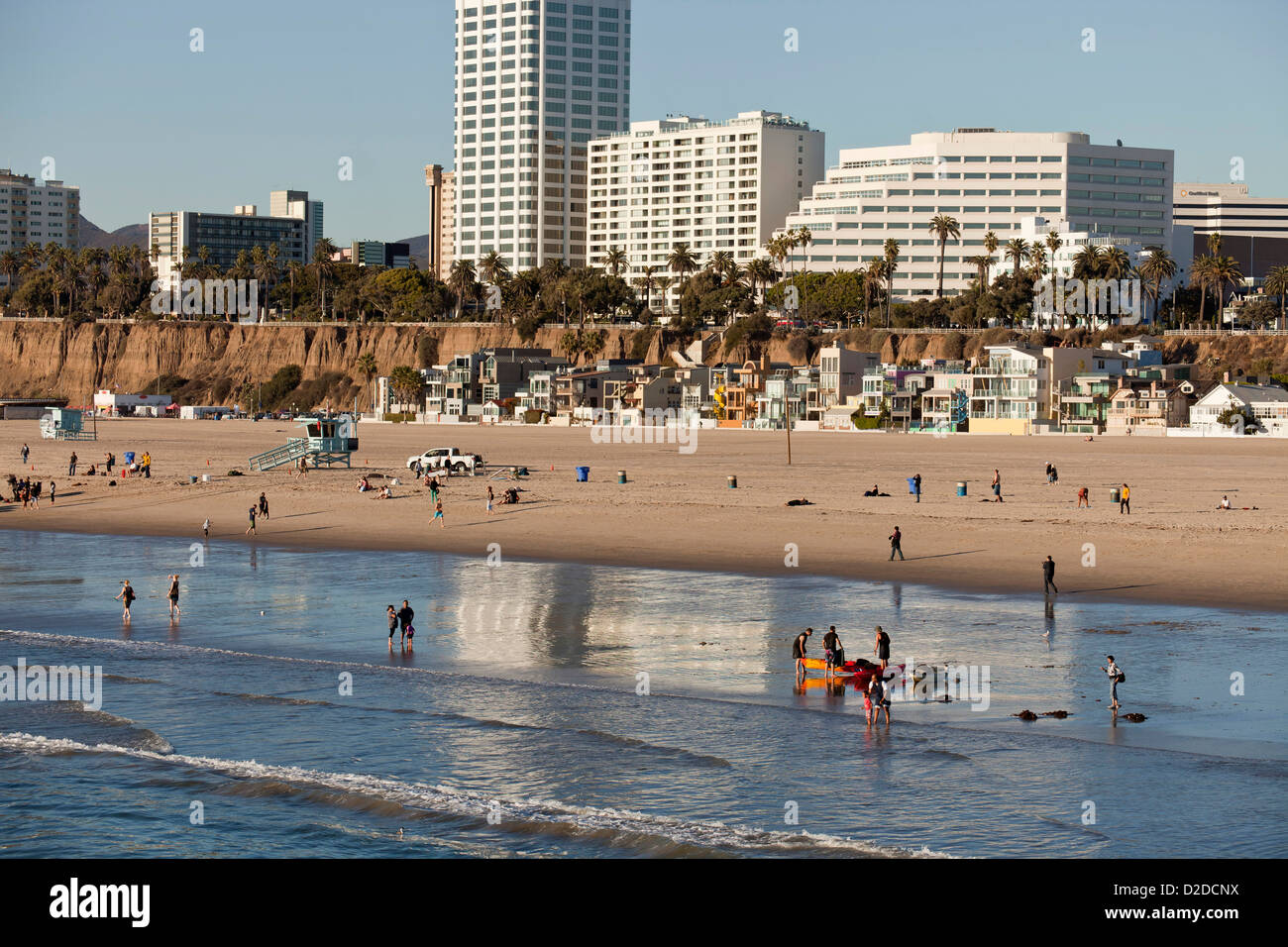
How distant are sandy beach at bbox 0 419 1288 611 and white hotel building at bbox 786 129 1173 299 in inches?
4513

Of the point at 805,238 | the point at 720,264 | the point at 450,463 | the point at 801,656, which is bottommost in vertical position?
the point at 801,656

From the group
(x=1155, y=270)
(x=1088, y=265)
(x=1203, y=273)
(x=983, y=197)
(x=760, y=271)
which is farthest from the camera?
(x=983, y=197)

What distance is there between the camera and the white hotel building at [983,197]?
19525 centimetres

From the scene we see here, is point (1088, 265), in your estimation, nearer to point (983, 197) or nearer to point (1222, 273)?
point (1222, 273)

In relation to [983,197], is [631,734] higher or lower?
lower

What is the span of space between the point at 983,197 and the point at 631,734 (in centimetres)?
18842

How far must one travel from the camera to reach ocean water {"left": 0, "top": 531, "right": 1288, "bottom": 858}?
16.8m

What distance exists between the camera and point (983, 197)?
19688cm

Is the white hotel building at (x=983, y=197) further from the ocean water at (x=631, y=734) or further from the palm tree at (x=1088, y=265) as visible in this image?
the ocean water at (x=631, y=734)

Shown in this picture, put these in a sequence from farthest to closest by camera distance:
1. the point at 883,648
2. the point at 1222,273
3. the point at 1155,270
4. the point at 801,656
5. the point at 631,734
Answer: the point at 1155,270
the point at 1222,273
the point at 801,656
the point at 883,648
the point at 631,734

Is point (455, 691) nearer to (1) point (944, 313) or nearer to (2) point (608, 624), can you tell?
(2) point (608, 624)

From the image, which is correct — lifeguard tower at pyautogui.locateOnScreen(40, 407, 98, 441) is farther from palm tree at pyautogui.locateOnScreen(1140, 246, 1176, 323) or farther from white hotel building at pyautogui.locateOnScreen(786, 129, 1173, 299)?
white hotel building at pyautogui.locateOnScreen(786, 129, 1173, 299)

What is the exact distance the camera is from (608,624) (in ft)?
95.5

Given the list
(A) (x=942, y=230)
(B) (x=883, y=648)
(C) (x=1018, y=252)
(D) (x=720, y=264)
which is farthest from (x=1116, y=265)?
(B) (x=883, y=648)
